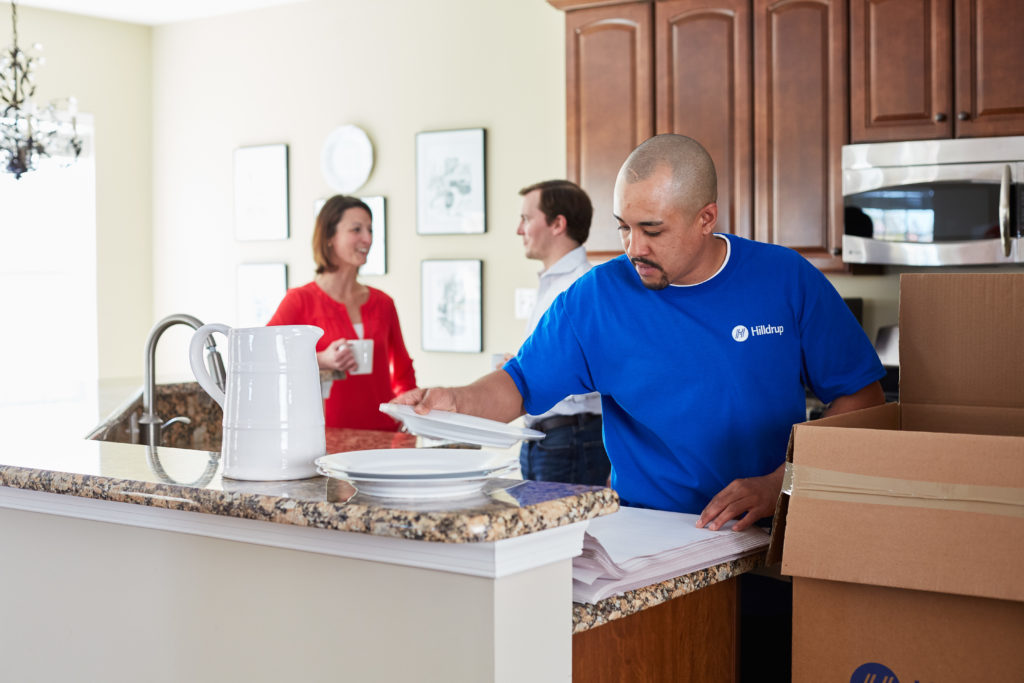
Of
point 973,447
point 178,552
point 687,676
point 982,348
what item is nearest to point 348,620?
point 178,552

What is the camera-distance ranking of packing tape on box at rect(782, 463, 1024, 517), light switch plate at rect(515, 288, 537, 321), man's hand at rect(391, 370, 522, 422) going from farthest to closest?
light switch plate at rect(515, 288, 537, 321) → man's hand at rect(391, 370, 522, 422) → packing tape on box at rect(782, 463, 1024, 517)

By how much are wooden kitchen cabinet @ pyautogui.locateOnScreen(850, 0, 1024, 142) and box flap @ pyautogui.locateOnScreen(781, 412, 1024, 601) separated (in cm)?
249

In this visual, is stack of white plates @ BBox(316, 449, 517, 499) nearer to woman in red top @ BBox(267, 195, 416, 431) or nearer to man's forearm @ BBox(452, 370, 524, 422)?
man's forearm @ BBox(452, 370, 524, 422)

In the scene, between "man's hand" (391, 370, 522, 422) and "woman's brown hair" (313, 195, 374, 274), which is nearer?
"man's hand" (391, 370, 522, 422)

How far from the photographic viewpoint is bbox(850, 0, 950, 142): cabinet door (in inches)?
132

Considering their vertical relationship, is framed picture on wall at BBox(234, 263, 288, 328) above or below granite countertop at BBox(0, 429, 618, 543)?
above

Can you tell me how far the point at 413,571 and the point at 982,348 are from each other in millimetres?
888

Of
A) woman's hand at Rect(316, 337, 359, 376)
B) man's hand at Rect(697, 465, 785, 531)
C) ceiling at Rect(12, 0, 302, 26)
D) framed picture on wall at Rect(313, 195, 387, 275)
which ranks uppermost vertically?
ceiling at Rect(12, 0, 302, 26)

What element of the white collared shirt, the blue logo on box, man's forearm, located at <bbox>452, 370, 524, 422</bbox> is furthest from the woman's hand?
the blue logo on box

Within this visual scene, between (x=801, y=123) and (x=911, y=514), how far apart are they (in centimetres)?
269

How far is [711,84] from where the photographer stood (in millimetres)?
3758

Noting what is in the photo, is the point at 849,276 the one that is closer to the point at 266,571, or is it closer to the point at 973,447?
the point at 973,447

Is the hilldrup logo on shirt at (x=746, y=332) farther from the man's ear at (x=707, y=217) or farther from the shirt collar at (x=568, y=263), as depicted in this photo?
the shirt collar at (x=568, y=263)

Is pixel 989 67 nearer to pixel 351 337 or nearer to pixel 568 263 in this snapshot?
pixel 568 263
